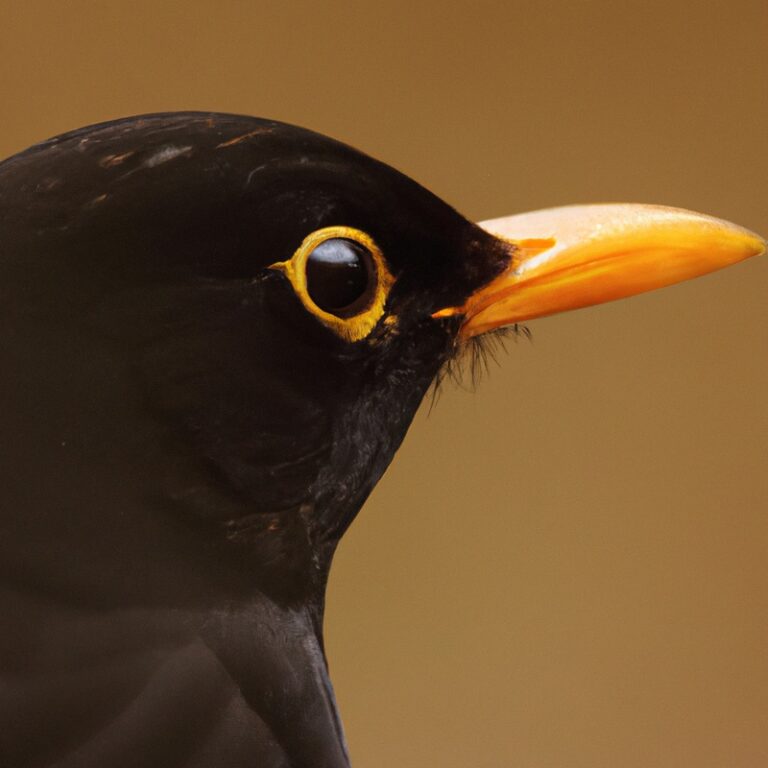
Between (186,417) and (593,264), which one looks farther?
(593,264)

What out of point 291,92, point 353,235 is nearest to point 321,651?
point 353,235

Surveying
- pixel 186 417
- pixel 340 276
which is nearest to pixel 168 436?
pixel 186 417

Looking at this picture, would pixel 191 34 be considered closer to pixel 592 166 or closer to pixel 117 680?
pixel 592 166

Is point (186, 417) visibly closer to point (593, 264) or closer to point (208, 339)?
point (208, 339)

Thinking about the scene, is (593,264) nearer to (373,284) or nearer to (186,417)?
(373,284)

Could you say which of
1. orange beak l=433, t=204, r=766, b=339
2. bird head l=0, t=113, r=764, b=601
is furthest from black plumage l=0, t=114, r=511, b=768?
orange beak l=433, t=204, r=766, b=339

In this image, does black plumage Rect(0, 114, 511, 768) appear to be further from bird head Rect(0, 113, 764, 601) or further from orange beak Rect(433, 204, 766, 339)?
orange beak Rect(433, 204, 766, 339)
